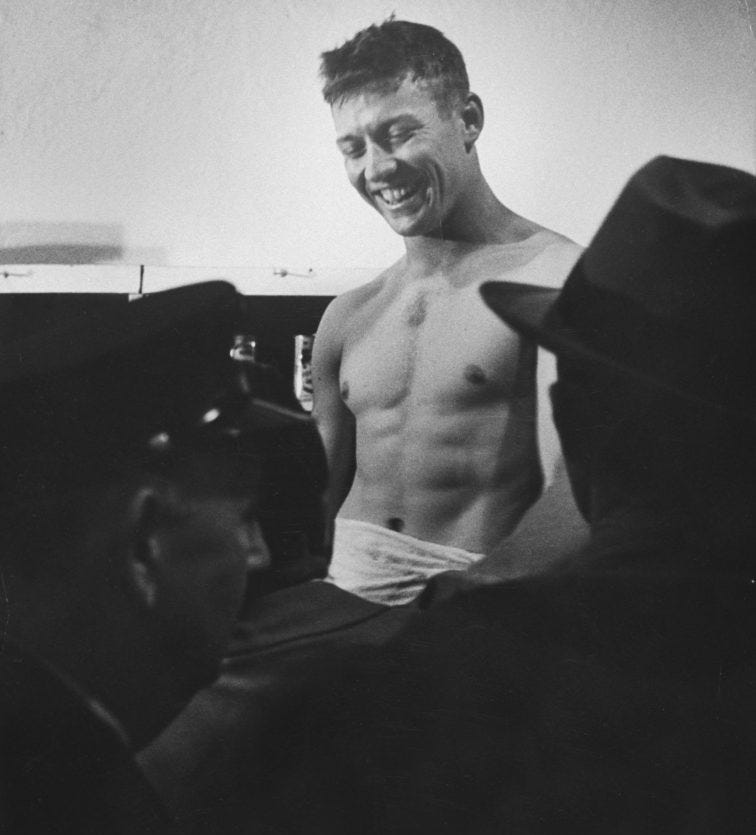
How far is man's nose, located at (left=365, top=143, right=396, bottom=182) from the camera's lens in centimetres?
114

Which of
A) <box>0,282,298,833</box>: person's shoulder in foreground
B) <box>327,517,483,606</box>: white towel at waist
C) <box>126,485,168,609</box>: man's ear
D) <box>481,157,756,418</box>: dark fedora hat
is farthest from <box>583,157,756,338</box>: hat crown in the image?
<box>126,485,168,609</box>: man's ear

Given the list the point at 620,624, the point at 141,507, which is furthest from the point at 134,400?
the point at 620,624

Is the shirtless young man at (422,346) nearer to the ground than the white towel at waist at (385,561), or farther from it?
farther from it

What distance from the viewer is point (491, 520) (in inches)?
41.3

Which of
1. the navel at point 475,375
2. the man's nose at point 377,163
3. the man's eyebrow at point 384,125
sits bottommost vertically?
the navel at point 475,375

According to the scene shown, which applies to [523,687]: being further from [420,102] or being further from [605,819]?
[420,102]

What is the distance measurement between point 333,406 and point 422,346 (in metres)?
0.17

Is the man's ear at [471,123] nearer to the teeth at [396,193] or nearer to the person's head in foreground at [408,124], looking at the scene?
the person's head in foreground at [408,124]

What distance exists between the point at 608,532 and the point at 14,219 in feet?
3.51

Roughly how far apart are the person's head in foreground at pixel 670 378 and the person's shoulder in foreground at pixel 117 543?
46 cm

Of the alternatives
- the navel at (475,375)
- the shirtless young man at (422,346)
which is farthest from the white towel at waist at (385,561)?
the navel at (475,375)

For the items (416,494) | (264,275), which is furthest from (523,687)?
(264,275)

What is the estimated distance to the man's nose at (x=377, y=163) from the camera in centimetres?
114

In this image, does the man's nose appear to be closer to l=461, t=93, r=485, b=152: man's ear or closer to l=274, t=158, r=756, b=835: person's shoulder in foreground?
l=461, t=93, r=485, b=152: man's ear
